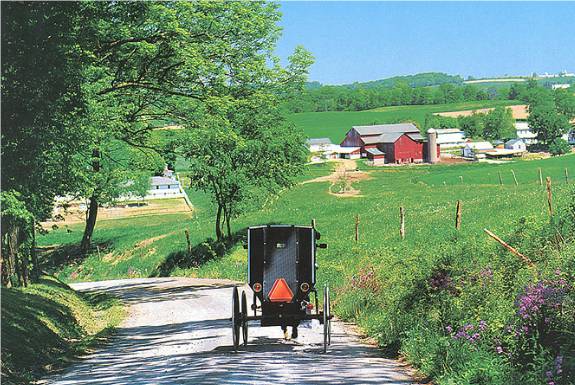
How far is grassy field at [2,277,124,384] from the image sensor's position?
1634 centimetres

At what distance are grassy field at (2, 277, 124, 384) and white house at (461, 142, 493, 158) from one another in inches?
5428

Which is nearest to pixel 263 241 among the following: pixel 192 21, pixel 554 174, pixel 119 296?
pixel 192 21

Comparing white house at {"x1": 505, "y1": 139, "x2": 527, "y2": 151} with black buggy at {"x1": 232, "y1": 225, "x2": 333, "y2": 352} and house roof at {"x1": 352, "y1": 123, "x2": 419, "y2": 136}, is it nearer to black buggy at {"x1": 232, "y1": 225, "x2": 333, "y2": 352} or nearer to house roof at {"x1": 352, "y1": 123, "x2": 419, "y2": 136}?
house roof at {"x1": 352, "y1": 123, "x2": 419, "y2": 136}

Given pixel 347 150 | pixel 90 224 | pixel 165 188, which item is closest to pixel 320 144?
pixel 347 150

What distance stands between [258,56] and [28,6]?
16622 mm

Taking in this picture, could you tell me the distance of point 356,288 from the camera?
2316cm

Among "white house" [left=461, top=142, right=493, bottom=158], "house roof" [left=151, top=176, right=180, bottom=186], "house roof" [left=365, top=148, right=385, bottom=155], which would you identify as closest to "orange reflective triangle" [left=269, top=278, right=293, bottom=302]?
"house roof" [left=151, top=176, right=180, bottom=186]

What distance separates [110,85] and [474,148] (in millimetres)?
148025

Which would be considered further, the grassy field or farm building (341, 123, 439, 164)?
farm building (341, 123, 439, 164)

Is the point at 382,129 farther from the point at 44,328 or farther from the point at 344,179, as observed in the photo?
the point at 44,328

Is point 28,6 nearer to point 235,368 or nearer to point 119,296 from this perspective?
point 235,368

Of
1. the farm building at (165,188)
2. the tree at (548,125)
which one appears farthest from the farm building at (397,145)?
the farm building at (165,188)

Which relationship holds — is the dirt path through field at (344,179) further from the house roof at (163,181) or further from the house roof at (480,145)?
the house roof at (480,145)

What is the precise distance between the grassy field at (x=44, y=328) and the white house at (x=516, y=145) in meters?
157
